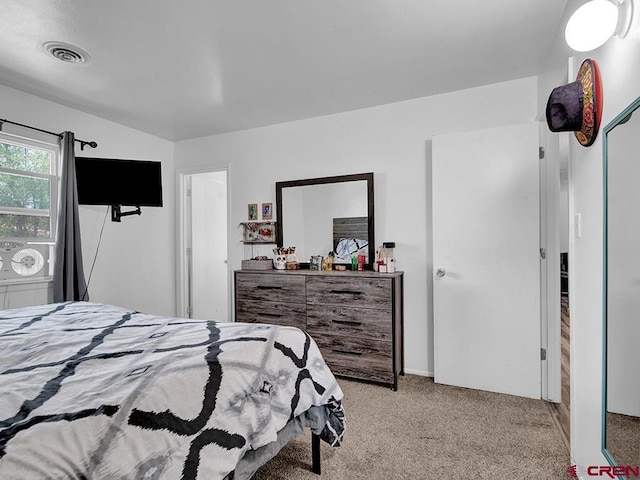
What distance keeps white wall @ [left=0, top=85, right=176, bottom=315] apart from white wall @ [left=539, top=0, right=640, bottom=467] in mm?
Answer: 3906

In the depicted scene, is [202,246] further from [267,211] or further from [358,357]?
[358,357]

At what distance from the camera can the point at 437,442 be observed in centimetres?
198

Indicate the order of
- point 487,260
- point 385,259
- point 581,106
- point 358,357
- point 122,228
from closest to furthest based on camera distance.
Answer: point 581,106 → point 487,260 → point 358,357 → point 385,259 → point 122,228

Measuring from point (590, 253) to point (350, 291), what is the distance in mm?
1699

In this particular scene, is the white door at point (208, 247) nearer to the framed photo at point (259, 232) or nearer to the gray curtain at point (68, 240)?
the framed photo at point (259, 232)

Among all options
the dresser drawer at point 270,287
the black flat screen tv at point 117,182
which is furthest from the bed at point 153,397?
the black flat screen tv at point 117,182

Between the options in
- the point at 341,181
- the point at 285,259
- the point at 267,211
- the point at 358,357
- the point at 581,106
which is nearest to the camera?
the point at 581,106

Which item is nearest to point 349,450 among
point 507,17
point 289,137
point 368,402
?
point 368,402

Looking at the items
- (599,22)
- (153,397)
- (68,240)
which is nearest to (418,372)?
(153,397)

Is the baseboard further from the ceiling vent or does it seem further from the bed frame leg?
the ceiling vent

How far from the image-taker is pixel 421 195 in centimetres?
309

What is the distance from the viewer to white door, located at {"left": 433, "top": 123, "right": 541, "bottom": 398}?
2590mm

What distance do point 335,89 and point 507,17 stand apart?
4.36 ft

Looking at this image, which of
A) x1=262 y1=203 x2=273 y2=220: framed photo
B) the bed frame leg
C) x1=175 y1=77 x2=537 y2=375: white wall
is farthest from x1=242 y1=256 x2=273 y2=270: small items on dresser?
the bed frame leg
